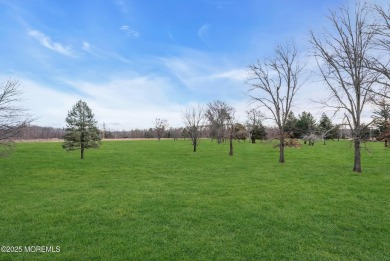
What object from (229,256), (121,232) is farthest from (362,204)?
(121,232)

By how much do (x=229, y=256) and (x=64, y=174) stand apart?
1686 centimetres

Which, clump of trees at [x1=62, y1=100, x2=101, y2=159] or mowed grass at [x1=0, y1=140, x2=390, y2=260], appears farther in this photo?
clump of trees at [x1=62, y1=100, x2=101, y2=159]

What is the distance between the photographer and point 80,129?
30641mm

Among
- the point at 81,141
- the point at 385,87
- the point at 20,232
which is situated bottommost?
the point at 20,232

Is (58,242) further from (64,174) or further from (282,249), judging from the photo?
(64,174)

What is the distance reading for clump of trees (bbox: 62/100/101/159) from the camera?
99.3 feet

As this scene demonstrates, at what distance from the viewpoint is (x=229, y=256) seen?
255 inches

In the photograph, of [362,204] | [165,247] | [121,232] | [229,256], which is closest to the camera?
[229,256]

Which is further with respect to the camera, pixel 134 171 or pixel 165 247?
pixel 134 171

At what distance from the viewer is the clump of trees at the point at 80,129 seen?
3027 cm

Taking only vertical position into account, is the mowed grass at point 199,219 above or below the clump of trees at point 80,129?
below

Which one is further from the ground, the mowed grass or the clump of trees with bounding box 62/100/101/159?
the clump of trees with bounding box 62/100/101/159

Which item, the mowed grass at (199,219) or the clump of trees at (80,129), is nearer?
the mowed grass at (199,219)

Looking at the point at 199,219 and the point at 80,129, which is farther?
the point at 80,129
